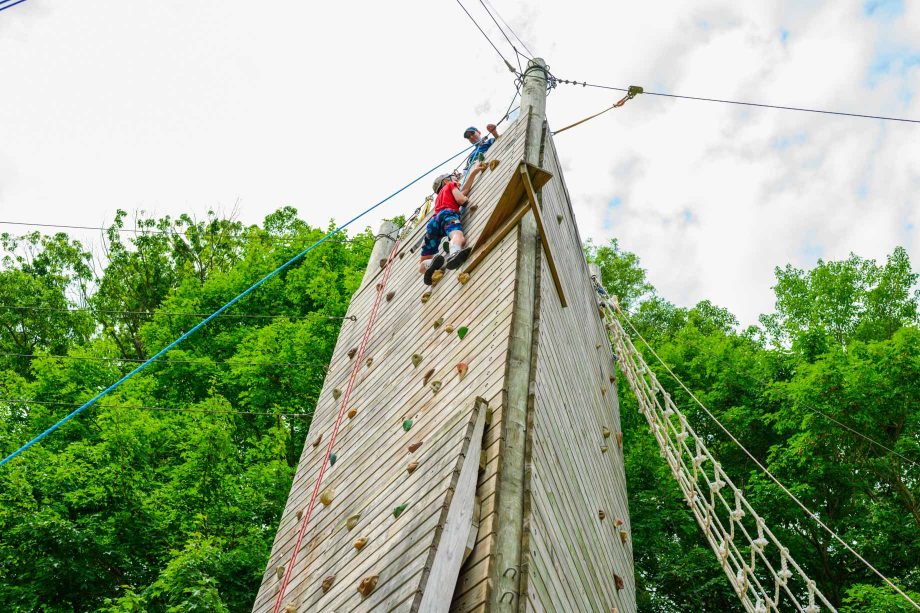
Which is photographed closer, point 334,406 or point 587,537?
point 587,537

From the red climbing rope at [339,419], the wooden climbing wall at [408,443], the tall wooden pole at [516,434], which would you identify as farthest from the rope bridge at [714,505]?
the red climbing rope at [339,419]

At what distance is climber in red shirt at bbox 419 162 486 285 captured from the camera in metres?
5.79

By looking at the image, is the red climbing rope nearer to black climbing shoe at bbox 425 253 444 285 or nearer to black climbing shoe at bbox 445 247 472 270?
black climbing shoe at bbox 425 253 444 285

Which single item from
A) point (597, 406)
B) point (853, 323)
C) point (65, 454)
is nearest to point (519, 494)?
Result: point (597, 406)

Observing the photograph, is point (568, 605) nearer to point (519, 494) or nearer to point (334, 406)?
point (519, 494)

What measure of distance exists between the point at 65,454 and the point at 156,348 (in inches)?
222

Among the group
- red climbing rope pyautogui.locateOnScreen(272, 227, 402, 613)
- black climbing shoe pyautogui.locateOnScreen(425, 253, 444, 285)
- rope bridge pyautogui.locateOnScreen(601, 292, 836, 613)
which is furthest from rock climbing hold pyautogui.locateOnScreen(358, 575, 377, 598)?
black climbing shoe pyautogui.locateOnScreen(425, 253, 444, 285)

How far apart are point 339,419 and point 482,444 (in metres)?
2.20

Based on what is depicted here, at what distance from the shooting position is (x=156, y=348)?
16172 millimetres

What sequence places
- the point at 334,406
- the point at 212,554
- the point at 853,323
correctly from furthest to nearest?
the point at 853,323, the point at 212,554, the point at 334,406

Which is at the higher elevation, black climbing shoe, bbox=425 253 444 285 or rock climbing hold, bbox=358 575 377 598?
black climbing shoe, bbox=425 253 444 285

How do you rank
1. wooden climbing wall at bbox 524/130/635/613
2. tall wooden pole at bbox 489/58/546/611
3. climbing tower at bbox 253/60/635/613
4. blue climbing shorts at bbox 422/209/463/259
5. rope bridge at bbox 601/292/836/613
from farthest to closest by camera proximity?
blue climbing shorts at bbox 422/209/463/259 < rope bridge at bbox 601/292/836/613 < wooden climbing wall at bbox 524/130/635/613 < climbing tower at bbox 253/60/635/613 < tall wooden pole at bbox 489/58/546/611

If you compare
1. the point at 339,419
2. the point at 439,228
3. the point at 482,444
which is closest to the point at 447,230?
the point at 439,228

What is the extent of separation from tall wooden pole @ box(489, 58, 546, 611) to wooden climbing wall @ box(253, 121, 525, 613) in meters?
0.06
